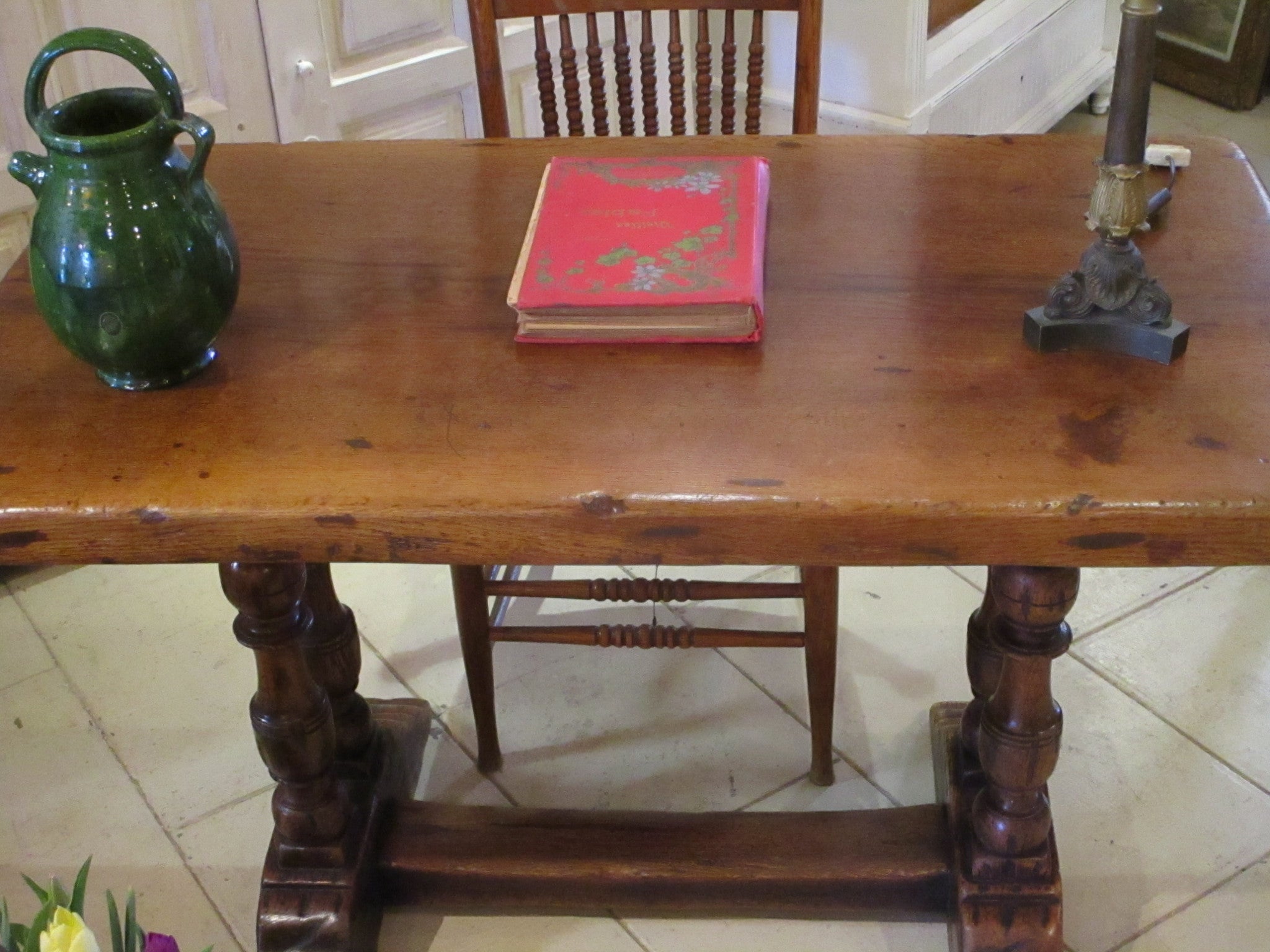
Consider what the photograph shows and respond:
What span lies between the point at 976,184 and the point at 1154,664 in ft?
2.66

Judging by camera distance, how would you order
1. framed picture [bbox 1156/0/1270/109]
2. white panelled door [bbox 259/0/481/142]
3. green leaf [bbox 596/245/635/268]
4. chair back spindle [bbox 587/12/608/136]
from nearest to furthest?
green leaf [bbox 596/245/635/268], chair back spindle [bbox 587/12/608/136], white panelled door [bbox 259/0/481/142], framed picture [bbox 1156/0/1270/109]

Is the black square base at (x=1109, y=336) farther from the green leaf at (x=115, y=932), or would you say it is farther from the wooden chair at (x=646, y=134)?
the green leaf at (x=115, y=932)

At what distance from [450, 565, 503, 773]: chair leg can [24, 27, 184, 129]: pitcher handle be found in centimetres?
62

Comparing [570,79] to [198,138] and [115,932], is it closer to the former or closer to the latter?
[198,138]

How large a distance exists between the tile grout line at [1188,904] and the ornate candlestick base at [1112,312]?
0.74m

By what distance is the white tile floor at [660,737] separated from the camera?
1527 millimetres

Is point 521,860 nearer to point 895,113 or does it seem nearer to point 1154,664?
point 1154,664

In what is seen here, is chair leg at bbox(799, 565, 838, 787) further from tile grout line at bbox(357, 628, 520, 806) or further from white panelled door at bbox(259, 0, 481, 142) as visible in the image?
white panelled door at bbox(259, 0, 481, 142)

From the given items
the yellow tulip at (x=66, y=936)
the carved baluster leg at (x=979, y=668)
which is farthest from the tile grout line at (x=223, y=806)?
the yellow tulip at (x=66, y=936)

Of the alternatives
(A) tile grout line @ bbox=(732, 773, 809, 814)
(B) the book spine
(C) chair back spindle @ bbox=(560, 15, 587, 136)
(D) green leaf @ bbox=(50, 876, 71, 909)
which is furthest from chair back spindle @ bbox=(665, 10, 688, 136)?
(D) green leaf @ bbox=(50, 876, 71, 909)

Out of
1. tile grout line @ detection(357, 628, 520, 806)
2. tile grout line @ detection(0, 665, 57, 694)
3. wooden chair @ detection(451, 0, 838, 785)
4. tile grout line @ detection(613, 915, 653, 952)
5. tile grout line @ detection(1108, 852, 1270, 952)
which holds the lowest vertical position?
tile grout line @ detection(613, 915, 653, 952)

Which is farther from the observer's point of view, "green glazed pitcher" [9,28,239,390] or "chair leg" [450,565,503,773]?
"chair leg" [450,565,503,773]

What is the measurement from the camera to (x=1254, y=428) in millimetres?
968

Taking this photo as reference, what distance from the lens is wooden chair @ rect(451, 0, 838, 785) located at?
152 centimetres
